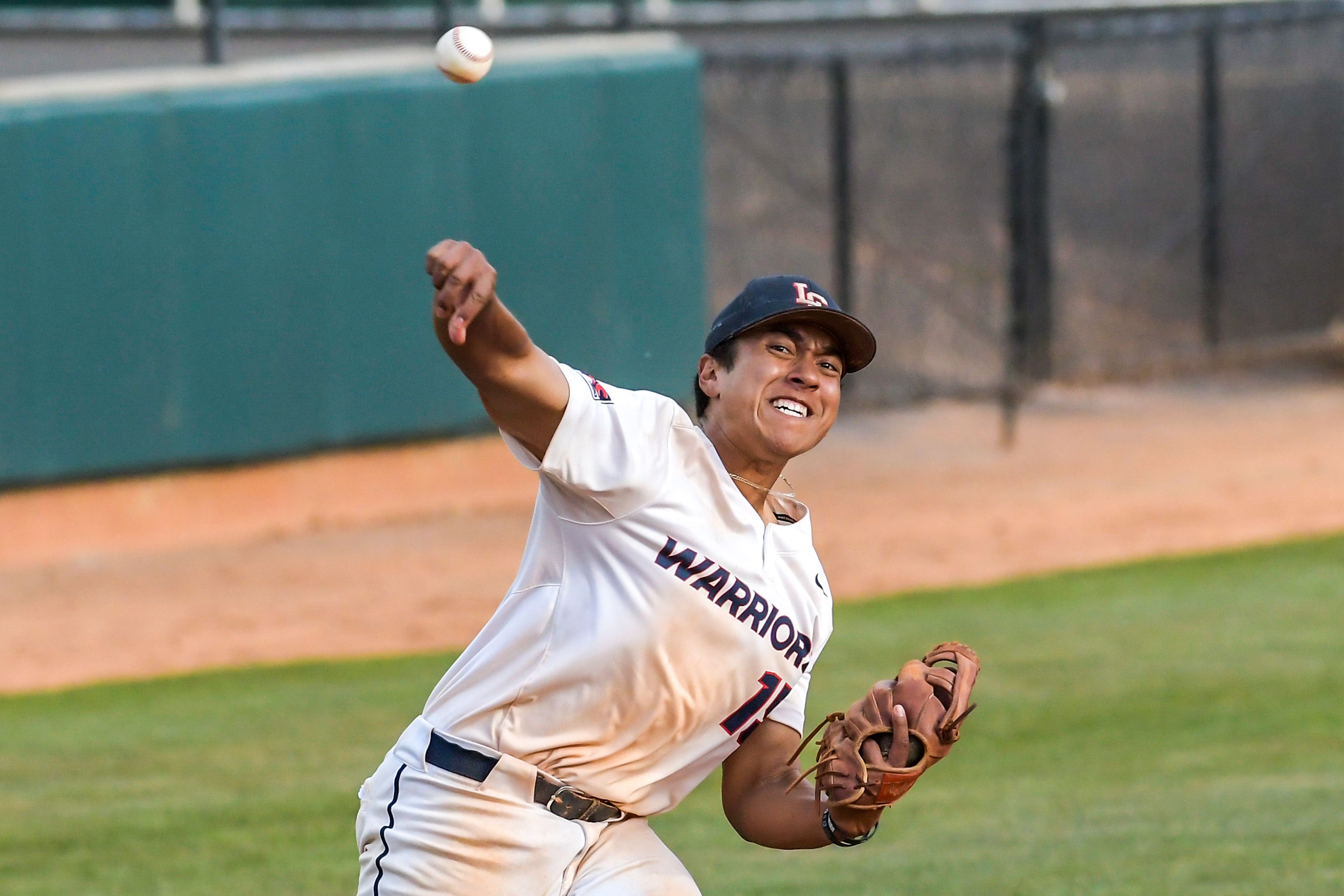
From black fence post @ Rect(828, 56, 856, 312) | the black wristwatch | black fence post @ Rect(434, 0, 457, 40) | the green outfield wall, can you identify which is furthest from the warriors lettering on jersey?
black fence post @ Rect(828, 56, 856, 312)

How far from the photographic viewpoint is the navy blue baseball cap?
11.5 feet

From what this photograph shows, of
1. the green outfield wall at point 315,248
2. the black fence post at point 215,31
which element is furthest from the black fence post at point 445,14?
the black fence post at point 215,31

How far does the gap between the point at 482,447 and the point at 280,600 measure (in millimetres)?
2575

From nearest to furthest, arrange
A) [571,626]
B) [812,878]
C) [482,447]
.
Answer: [571,626], [812,878], [482,447]

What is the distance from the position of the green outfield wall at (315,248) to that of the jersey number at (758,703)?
8094 mm

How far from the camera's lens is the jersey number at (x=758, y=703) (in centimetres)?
356

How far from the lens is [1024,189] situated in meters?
14.0

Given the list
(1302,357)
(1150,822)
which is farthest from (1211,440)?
(1150,822)

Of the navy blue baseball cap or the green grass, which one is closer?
the navy blue baseball cap

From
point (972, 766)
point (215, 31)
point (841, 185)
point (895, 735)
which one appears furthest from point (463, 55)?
point (841, 185)

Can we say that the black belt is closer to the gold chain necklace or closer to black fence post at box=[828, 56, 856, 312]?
the gold chain necklace

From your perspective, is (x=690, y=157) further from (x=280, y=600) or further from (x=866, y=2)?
(x=866, y=2)

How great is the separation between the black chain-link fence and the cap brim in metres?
10.2

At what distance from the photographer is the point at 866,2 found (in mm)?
20703
